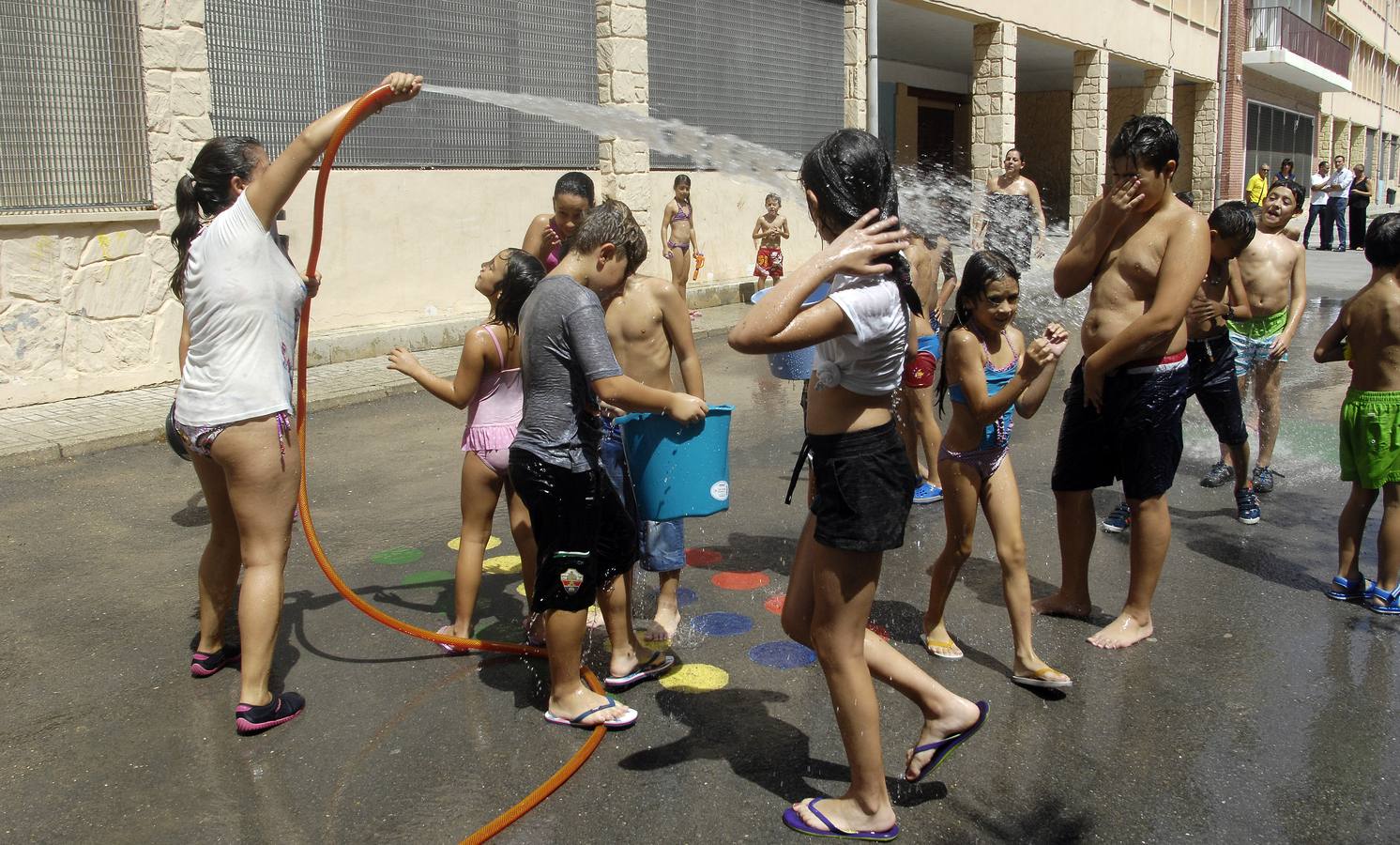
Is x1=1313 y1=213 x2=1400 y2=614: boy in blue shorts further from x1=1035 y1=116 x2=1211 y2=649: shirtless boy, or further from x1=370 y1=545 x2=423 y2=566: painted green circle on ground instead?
x1=370 y1=545 x2=423 y2=566: painted green circle on ground

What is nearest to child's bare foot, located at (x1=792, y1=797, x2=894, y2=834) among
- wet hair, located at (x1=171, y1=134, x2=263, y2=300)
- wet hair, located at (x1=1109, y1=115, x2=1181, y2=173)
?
wet hair, located at (x1=1109, y1=115, x2=1181, y2=173)

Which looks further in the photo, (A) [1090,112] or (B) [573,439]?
(A) [1090,112]

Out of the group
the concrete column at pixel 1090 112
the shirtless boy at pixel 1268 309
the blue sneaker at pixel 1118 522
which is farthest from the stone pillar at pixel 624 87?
the concrete column at pixel 1090 112

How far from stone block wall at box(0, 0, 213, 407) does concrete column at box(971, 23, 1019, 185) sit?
14.8 m

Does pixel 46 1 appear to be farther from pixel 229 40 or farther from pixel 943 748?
pixel 943 748

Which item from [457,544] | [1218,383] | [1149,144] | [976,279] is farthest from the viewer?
[1218,383]

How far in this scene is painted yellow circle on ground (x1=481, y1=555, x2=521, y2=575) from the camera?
5203 millimetres

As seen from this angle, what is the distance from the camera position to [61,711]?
3.78 metres

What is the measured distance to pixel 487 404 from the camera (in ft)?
13.7

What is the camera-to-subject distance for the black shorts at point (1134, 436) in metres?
4.20

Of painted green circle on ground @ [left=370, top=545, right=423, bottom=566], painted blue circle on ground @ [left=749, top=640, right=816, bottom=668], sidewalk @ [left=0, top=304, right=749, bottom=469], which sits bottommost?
painted blue circle on ground @ [left=749, top=640, right=816, bottom=668]

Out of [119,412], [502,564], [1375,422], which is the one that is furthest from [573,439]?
[119,412]

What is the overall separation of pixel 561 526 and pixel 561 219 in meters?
2.71

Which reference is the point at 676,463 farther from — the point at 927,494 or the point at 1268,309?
the point at 1268,309
